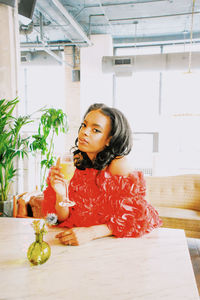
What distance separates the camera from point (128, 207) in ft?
3.72

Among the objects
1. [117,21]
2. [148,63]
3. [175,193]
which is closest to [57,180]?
[175,193]

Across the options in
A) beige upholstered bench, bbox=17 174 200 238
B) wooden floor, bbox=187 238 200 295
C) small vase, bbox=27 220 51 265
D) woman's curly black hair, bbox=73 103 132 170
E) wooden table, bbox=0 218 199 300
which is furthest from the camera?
beige upholstered bench, bbox=17 174 200 238

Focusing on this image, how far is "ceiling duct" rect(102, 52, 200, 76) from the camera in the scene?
5.53 m

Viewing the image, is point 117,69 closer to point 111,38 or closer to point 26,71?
point 111,38

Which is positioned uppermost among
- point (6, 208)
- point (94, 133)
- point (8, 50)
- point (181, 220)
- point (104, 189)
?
point (8, 50)

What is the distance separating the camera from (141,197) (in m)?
1.18

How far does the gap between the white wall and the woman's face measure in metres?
5.81

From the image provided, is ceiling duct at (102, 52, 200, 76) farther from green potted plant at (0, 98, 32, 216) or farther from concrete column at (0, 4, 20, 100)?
green potted plant at (0, 98, 32, 216)

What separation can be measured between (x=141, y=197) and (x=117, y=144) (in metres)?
0.28

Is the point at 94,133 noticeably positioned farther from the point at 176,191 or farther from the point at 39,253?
the point at 176,191

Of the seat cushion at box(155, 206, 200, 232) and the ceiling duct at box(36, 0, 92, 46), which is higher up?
the ceiling duct at box(36, 0, 92, 46)

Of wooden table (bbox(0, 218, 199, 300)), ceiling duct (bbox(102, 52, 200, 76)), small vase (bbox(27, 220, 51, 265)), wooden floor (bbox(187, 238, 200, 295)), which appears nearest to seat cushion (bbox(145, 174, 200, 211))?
wooden floor (bbox(187, 238, 200, 295))

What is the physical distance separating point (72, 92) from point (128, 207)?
6.59 metres

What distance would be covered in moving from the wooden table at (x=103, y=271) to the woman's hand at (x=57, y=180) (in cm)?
Answer: 21
